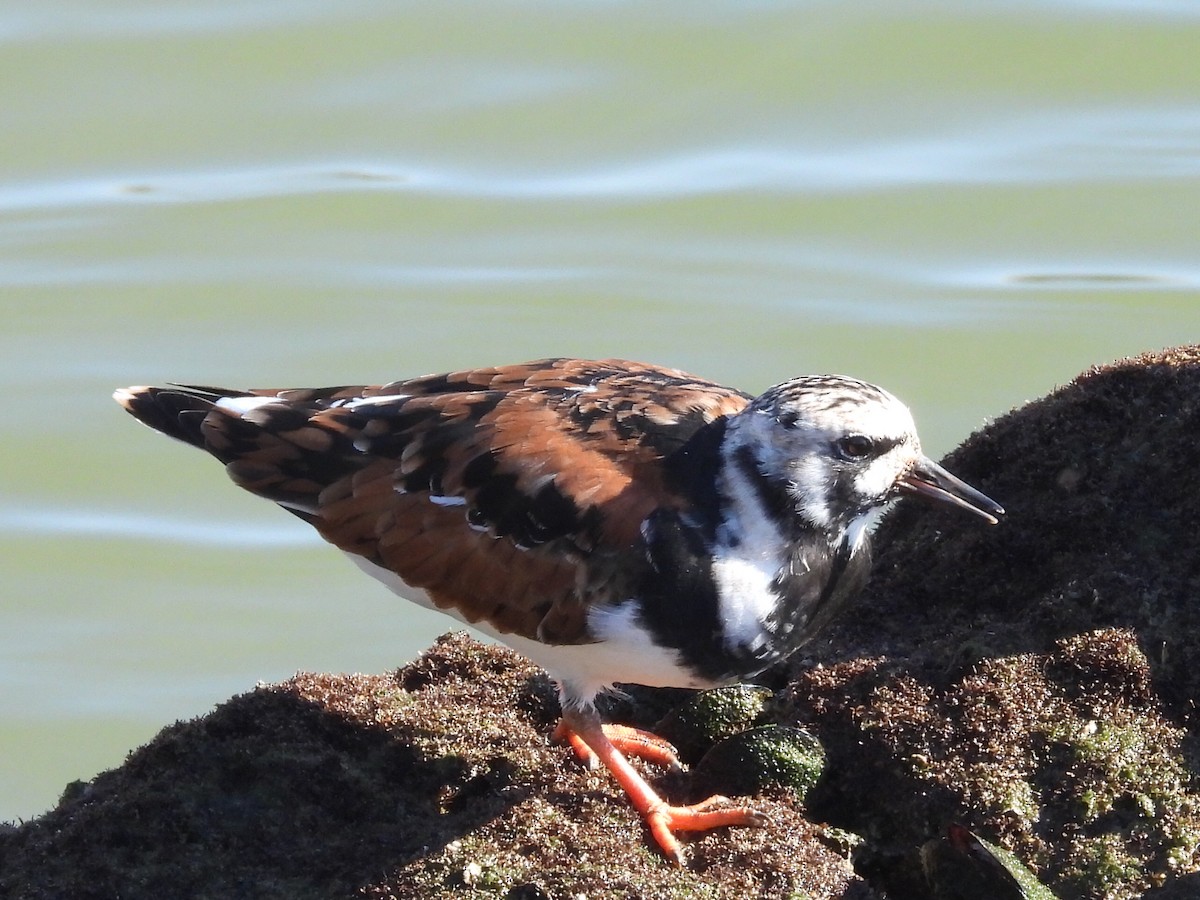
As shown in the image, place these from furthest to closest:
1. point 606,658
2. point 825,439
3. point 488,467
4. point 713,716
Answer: point 713,716 < point 488,467 < point 606,658 < point 825,439

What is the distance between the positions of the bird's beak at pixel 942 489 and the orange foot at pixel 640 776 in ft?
2.80

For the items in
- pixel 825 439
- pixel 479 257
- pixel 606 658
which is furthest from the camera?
pixel 479 257

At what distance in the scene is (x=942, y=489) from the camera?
3805 millimetres

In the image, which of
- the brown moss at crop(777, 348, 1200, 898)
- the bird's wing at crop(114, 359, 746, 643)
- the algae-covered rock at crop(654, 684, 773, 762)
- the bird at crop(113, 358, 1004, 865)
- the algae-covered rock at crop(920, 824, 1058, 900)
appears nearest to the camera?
the algae-covered rock at crop(920, 824, 1058, 900)

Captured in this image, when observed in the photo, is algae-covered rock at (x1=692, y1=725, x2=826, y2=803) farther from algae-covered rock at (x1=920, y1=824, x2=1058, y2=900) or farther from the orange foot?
algae-covered rock at (x1=920, y1=824, x2=1058, y2=900)

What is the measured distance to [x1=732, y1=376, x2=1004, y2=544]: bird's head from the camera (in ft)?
11.9

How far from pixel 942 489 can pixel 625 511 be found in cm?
77

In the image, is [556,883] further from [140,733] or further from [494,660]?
[140,733]

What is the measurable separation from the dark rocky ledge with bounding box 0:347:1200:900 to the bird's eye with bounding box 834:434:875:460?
59cm

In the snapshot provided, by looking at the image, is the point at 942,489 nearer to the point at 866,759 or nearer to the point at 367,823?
the point at 866,759

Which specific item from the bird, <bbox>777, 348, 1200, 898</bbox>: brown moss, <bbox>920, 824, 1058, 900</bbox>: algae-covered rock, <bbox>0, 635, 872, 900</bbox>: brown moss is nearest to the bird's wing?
the bird

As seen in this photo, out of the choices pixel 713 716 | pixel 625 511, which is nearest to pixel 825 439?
pixel 625 511

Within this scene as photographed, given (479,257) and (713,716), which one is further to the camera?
(479,257)

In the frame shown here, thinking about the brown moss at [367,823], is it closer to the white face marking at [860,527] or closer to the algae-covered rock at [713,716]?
the algae-covered rock at [713,716]
